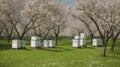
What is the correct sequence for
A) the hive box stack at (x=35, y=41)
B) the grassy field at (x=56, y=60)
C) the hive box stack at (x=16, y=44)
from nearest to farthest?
the grassy field at (x=56, y=60) → the hive box stack at (x=16, y=44) → the hive box stack at (x=35, y=41)

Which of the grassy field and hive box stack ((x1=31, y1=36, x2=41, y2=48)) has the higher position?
hive box stack ((x1=31, y1=36, x2=41, y2=48))

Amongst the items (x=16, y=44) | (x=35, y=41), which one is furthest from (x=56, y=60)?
(x=35, y=41)

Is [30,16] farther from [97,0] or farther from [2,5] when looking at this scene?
[97,0]

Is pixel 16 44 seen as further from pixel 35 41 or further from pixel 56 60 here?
pixel 56 60

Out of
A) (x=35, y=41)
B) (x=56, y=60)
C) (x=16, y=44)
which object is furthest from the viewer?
(x=35, y=41)

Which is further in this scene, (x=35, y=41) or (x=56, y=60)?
(x=35, y=41)

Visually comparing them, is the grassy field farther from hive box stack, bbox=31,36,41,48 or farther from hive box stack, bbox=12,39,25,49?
hive box stack, bbox=31,36,41,48

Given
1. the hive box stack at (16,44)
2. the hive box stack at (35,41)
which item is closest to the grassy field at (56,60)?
the hive box stack at (16,44)

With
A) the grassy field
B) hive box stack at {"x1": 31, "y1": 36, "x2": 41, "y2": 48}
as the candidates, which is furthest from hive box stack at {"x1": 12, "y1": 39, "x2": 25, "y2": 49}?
the grassy field

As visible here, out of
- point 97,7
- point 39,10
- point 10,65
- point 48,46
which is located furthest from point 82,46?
point 10,65

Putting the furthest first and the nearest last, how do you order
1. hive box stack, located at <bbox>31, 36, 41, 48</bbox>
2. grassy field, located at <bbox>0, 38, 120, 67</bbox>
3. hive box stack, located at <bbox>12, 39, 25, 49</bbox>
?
hive box stack, located at <bbox>31, 36, 41, 48</bbox> → hive box stack, located at <bbox>12, 39, 25, 49</bbox> → grassy field, located at <bbox>0, 38, 120, 67</bbox>

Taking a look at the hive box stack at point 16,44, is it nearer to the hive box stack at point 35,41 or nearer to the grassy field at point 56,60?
the hive box stack at point 35,41

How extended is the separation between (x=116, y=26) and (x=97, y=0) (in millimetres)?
5606

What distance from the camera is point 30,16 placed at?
52.7m
